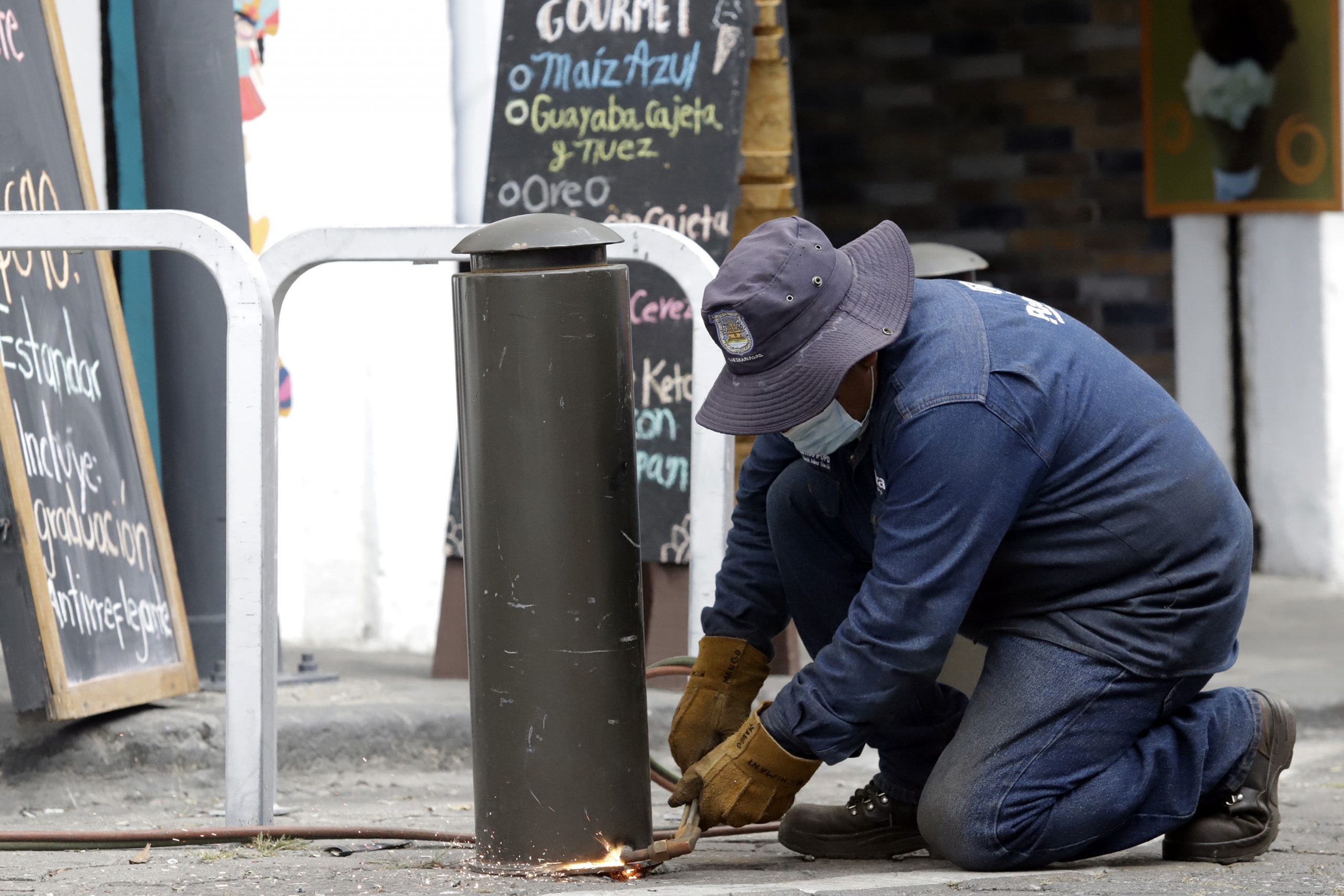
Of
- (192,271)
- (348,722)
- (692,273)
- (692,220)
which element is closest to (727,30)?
(692,220)

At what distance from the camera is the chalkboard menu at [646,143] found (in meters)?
4.69

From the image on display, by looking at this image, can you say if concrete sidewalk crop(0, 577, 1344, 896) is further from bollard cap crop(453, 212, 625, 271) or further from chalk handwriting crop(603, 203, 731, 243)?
chalk handwriting crop(603, 203, 731, 243)

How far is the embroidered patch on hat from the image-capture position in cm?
251

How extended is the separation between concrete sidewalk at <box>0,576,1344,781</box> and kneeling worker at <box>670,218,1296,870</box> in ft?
4.93

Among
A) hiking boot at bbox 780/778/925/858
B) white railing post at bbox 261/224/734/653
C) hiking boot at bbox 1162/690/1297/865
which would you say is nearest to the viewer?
hiking boot at bbox 1162/690/1297/865

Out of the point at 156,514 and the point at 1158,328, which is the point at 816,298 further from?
the point at 1158,328

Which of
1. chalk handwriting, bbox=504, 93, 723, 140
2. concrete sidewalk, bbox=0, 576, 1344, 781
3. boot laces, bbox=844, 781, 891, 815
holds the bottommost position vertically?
concrete sidewalk, bbox=0, 576, 1344, 781

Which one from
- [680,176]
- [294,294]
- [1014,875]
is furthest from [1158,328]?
[1014,875]

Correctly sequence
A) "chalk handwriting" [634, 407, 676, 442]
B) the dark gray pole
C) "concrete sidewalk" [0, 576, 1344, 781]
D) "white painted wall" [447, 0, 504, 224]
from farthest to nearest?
"white painted wall" [447, 0, 504, 224], "chalk handwriting" [634, 407, 676, 442], the dark gray pole, "concrete sidewalk" [0, 576, 1344, 781]

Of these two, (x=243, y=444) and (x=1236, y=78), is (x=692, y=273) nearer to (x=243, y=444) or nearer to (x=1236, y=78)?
(x=243, y=444)

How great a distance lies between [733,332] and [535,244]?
0.31m

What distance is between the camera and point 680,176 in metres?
4.73

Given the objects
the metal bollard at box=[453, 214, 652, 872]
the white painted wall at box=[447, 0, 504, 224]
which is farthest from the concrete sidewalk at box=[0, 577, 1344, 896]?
the white painted wall at box=[447, 0, 504, 224]

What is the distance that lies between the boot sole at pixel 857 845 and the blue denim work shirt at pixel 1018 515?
1.32 ft
